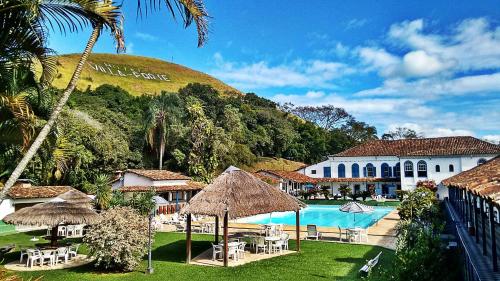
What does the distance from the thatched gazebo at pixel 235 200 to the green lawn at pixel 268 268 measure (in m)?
0.87

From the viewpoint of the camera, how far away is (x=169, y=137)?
46312 millimetres

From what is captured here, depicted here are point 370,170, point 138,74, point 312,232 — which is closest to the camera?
point 312,232

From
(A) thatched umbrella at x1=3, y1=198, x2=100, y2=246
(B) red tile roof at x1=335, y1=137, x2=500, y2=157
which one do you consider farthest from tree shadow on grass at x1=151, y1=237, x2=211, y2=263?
(B) red tile roof at x1=335, y1=137, x2=500, y2=157

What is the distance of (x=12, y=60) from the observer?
20.2ft

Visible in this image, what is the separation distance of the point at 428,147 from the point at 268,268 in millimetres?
37849

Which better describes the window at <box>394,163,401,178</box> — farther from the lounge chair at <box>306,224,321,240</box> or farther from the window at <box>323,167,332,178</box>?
the lounge chair at <box>306,224,321,240</box>

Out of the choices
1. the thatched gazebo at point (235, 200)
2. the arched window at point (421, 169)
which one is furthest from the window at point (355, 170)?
the thatched gazebo at point (235, 200)

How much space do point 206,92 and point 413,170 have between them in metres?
34.5

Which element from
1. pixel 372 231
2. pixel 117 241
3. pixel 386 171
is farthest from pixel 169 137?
pixel 117 241

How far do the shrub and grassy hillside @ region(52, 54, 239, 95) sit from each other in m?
68.9

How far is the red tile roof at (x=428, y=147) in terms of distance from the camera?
41.6 meters

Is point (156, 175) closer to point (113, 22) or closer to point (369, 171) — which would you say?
point (369, 171)

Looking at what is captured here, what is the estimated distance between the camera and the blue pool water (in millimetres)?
27656

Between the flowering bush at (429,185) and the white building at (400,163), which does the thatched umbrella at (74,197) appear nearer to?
the flowering bush at (429,185)
